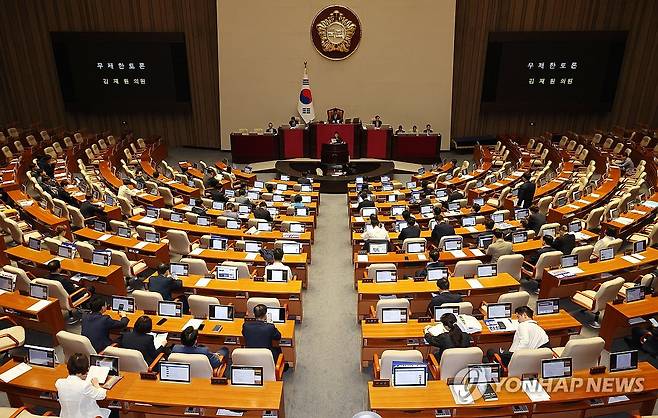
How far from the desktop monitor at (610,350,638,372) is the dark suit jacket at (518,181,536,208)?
7.51 metres

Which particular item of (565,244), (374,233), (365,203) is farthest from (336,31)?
(565,244)

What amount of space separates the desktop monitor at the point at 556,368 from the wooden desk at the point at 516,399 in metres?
0.10

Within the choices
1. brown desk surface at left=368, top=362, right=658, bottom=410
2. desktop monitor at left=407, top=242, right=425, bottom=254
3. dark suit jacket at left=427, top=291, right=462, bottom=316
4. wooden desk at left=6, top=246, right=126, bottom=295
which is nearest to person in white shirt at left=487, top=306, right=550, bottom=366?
brown desk surface at left=368, top=362, right=658, bottom=410

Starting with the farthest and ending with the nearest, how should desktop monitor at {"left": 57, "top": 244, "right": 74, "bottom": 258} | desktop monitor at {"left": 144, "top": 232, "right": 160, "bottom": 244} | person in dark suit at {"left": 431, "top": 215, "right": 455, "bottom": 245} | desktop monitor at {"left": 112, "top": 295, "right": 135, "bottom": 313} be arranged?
desktop monitor at {"left": 144, "top": 232, "right": 160, "bottom": 244} → person in dark suit at {"left": 431, "top": 215, "right": 455, "bottom": 245} → desktop monitor at {"left": 57, "top": 244, "right": 74, "bottom": 258} → desktop monitor at {"left": 112, "top": 295, "right": 135, "bottom": 313}

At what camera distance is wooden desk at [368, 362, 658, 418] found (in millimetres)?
5672

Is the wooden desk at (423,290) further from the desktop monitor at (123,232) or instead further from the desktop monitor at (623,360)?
the desktop monitor at (123,232)

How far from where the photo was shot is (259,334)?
6.86m

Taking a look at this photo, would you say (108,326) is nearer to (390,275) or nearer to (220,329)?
(220,329)

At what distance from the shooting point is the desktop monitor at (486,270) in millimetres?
9016

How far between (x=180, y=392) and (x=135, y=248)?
5.45 m

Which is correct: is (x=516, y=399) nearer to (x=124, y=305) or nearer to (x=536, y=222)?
(x=124, y=305)

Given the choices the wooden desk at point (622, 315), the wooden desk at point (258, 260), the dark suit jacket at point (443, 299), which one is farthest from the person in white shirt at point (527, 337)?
→ the wooden desk at point (258, 260)

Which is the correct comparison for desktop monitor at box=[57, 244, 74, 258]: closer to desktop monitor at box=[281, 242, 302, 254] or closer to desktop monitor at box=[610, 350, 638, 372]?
desktop monitor at box=[281, 242, 302, 254]

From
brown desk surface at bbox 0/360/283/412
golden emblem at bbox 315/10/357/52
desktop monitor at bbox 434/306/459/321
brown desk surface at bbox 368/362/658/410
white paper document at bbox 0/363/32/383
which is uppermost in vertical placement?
golden emblem at bbox 315/10/357/52
